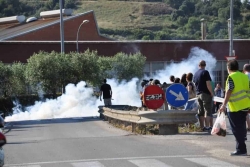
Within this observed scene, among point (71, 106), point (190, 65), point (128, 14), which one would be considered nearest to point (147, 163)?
point (71, 106)

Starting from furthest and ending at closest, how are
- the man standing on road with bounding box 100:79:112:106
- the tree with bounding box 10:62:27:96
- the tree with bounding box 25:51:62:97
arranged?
the tree with bounding box 10:62:27:96, the tree with bounding box 25:51:62:97, the man standing on road with bounding box 100:79:112:106

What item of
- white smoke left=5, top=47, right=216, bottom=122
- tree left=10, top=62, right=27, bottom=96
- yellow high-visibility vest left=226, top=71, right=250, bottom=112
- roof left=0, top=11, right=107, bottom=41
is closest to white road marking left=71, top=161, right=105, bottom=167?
yellow high-visibility vest left=226, top=71, right=250, bottom=112

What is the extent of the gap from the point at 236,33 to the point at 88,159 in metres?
105

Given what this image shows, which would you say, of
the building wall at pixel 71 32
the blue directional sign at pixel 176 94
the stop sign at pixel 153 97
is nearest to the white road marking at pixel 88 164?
the stop sign at pixel 153 97

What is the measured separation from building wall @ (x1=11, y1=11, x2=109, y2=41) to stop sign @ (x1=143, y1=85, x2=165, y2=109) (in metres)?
46.8

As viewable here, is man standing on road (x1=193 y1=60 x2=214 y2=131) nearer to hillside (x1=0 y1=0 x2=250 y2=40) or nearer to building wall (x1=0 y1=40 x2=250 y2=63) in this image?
building wall (x1=0 y1=40 x2=250 y2=63)

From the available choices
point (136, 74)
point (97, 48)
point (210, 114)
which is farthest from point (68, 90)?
point (210, 114)

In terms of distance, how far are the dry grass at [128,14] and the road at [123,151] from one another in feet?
381

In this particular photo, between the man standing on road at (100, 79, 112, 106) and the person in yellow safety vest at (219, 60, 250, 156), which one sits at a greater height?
the person in yellow safety vest at (219, 60, 250, 156)

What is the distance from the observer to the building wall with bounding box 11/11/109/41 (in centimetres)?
6456

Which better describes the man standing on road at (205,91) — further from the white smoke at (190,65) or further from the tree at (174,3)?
the tree at (174,3)

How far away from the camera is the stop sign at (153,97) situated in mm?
17266

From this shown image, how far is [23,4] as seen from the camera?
531 feet

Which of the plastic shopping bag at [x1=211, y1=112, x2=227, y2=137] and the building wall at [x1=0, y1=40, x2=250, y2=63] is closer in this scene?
the plastic shopping bag at [x1=211, y1=112, x2=227, y2=137]
